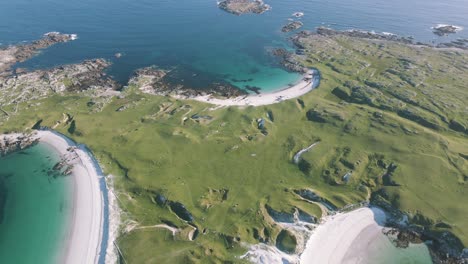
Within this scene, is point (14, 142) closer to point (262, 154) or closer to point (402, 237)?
point (262, 154)

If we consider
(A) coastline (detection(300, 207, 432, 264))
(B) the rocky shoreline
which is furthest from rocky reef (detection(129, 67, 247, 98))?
(B) the rocky shoreline

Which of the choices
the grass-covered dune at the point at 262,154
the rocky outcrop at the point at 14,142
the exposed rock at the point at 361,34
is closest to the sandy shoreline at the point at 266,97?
the grass-covered dune at the point at 262,154

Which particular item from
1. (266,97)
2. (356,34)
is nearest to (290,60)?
(266,97)

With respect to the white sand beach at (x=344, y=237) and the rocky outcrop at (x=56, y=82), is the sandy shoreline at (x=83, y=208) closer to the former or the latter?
the rocky outcrop at (x=56, y=82)

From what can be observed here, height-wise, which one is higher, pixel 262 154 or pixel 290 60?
pixel 290 60

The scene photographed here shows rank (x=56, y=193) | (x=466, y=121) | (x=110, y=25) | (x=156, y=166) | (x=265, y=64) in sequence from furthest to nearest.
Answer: (x=110, y=25), (x=265, y=64), (x=466, y=121), (x=156, y=166), (x=56, y=193)

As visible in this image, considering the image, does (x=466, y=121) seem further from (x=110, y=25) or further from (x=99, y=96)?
(x=110, y=25)

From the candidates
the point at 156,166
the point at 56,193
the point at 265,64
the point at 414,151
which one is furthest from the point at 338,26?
the point at 56,193
